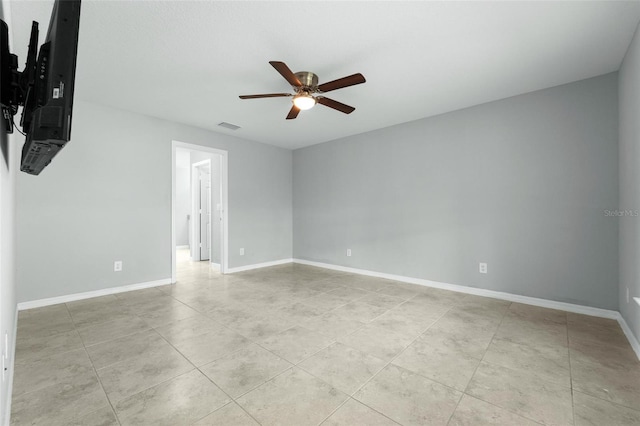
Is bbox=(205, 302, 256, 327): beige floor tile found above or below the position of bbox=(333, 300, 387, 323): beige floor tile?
above

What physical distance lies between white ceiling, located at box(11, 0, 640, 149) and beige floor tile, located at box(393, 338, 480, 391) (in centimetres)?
254

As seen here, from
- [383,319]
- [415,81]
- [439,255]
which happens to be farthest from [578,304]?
[415,81]

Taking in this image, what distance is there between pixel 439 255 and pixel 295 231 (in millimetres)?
3104

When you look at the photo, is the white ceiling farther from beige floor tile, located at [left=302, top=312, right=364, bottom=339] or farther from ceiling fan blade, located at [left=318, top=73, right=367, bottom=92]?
beige floor tile, located at [left=302, top=312, right=364, bottom=339]

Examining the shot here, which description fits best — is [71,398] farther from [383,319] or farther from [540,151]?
[540,151]

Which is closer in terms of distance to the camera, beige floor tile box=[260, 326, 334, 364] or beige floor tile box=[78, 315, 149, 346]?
beige floor tile box=[260, 326, 334, 364]

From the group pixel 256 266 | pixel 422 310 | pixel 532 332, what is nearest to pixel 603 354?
pixel 532 332

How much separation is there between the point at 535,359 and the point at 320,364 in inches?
63.5

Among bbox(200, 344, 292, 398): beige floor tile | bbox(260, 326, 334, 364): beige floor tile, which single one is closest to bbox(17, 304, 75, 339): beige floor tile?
bbox(200, 344, 292, 398): beige floor tile

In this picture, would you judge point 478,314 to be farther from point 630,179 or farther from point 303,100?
point 303,100

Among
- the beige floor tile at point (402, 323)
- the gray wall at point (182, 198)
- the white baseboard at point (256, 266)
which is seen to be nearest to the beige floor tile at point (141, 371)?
the beige floor tile at point (402, 323)

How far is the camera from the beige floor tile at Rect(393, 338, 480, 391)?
1.82 meters

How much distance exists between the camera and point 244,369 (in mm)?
1919

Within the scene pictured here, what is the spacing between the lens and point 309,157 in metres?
5.80
